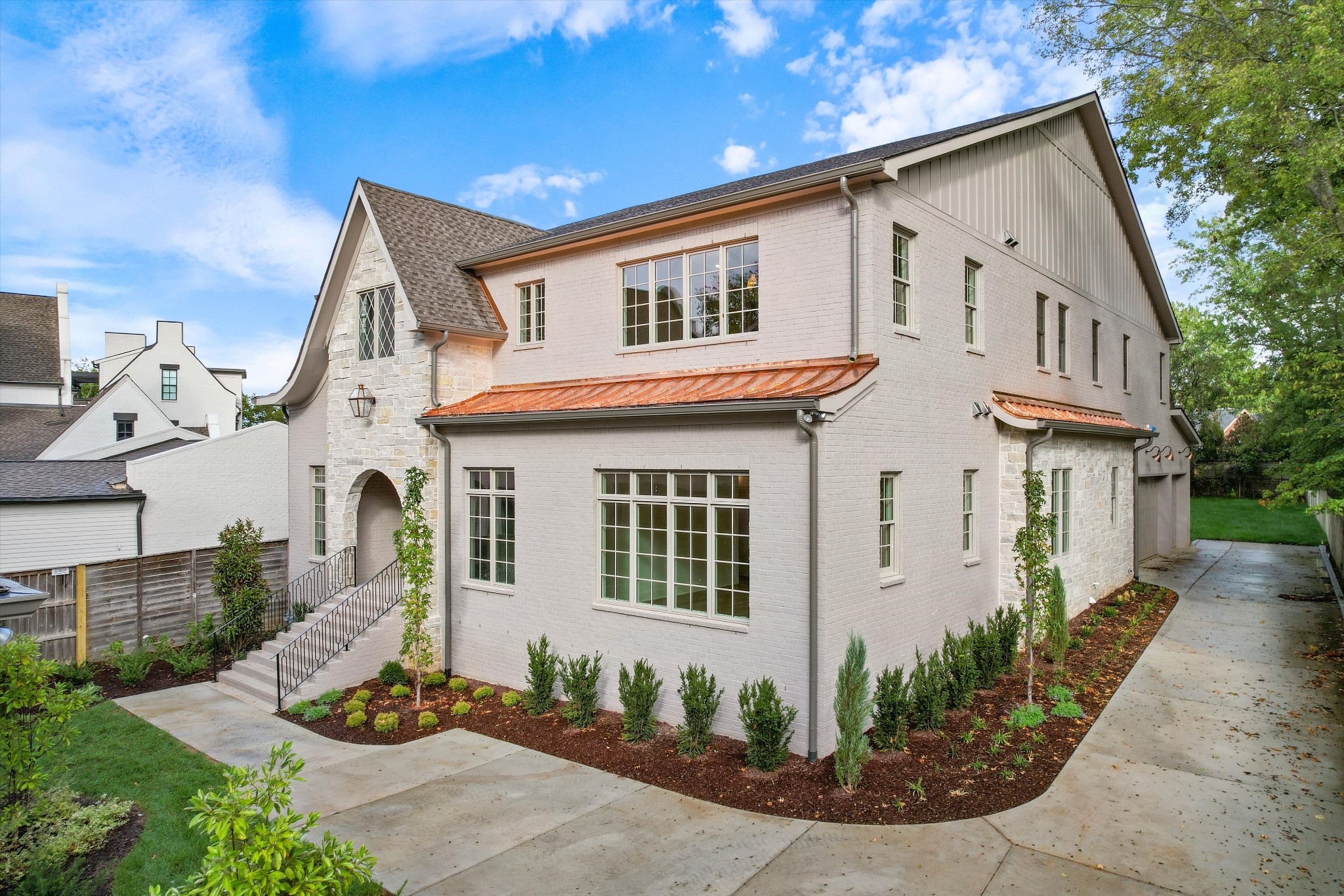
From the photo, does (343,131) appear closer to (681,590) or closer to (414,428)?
(414,428)

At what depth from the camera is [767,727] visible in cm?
838

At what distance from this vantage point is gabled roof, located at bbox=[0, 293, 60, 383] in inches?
1270

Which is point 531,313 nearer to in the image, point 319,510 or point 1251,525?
point 319,510

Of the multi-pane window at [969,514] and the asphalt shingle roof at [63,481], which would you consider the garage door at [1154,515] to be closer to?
the multi-pane window at [969,514]

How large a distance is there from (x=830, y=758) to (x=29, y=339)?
132 ft

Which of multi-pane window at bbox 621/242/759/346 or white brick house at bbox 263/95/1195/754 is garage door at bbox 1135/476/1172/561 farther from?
multi-pane window at bbox 621/242/759/346

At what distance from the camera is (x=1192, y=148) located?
17500mm

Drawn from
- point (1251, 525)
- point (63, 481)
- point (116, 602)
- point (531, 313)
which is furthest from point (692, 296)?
point (1251, 525)

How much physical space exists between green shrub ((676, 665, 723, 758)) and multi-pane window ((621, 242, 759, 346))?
492 cm

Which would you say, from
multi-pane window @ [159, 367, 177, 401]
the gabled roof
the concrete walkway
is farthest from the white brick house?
multi-pane window @ [159, 367, 177, 401]

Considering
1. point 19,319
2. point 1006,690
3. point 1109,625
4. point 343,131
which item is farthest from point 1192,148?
point 19,319

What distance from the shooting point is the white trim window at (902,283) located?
1048 cm

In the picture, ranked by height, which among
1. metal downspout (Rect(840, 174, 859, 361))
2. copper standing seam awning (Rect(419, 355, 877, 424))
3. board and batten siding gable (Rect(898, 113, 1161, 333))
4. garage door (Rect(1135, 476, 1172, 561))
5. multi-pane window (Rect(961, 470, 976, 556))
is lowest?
garage door (Rect(1135, 476, 1172, 561))

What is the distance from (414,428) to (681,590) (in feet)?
19.9
